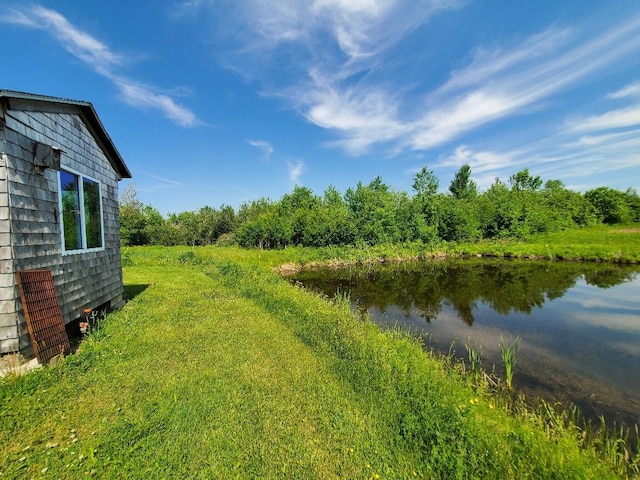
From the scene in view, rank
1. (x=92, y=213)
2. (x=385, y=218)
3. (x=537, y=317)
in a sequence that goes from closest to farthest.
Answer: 1. (x=92, y=213)
2. (x=537, y=317)
3. (x=385, y=218)

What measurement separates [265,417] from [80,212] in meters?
5.73

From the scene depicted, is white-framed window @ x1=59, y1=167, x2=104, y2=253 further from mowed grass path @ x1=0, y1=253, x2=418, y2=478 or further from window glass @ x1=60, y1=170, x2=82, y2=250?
mowed grass path @ x1=0, y1=253, x2=418, y2=478

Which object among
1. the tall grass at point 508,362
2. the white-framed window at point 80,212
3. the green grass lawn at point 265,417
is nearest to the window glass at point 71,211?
the white-framed window at point 80,212

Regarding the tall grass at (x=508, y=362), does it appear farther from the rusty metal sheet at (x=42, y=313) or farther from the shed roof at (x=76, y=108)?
the shed roof at (x=76, y=108)

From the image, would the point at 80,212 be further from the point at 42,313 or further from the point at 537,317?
the point at 537,317

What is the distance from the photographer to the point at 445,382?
4.26 m

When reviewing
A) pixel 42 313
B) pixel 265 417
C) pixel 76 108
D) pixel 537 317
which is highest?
pixel 76 108

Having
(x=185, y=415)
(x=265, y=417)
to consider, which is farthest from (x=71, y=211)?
(x=265, y=417)

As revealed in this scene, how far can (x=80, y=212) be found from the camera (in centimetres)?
609

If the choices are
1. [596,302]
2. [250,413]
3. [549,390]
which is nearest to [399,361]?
[250,413]

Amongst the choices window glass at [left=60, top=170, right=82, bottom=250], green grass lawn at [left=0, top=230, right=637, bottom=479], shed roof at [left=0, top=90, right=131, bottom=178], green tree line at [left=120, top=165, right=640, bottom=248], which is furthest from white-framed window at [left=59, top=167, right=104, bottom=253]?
green tree line at [left=120, top=165, right=640, bottom=248]

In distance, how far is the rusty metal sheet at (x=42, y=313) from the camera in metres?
4.15

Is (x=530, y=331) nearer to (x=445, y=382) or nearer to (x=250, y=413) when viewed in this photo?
(x=445, y=382)

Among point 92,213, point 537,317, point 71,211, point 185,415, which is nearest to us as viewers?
point 185,415
